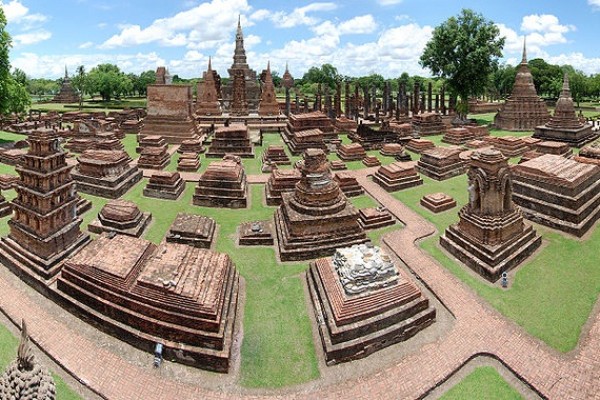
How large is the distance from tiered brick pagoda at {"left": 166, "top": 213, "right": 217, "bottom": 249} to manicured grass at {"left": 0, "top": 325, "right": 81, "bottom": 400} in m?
5.29

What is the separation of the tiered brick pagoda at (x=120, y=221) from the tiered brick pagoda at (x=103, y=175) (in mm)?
3637

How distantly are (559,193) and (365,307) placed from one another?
32.6 ft

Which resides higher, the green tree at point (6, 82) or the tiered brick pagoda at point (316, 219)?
the green tree at point (6, 82)

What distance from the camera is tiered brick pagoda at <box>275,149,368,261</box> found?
13227 mm

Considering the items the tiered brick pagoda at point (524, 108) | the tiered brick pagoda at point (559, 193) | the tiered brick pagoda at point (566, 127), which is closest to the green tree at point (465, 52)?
the tiered brick pagoda at point (524, 108)

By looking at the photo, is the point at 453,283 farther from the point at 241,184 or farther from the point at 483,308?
the point at 241,184

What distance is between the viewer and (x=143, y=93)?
347ft

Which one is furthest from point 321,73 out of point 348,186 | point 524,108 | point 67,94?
point 348,186

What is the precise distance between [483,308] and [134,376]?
8.59 meters

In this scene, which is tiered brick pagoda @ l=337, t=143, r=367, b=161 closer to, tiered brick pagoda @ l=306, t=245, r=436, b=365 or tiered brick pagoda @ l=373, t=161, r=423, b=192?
tiered brick pagoda @ l=373, t=161, r=423, b=192

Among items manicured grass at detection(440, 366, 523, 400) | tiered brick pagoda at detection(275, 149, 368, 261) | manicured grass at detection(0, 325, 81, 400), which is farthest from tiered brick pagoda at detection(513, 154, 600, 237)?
manicured grass at detection(0, 325, 81, 400)

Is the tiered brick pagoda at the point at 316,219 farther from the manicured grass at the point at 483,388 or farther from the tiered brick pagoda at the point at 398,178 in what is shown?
the tiered brick pagoda at the point at 398,178

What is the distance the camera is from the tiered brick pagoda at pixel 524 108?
36.3 m

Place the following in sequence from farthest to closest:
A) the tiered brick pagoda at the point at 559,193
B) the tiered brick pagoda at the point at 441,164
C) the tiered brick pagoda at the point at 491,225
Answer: the tiered brick pagoda at the point at 441,164 < the tiered brick pagoda at the point at 559,193 < the tiered brick pagoda at the point at 491,225
